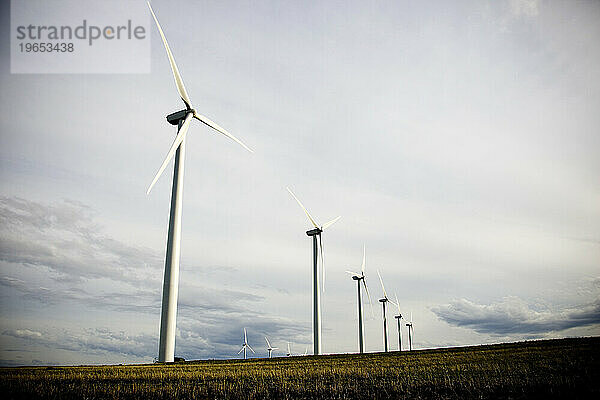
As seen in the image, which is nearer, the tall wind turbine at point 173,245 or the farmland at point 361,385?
the farmland at point 361,385

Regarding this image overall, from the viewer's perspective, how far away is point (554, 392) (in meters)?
21.1

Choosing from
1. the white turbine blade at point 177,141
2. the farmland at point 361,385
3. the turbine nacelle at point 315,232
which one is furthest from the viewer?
the turbine nacelle at point 315,232

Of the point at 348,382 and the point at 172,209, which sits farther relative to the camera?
the point at 172,209

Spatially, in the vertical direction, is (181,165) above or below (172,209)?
above

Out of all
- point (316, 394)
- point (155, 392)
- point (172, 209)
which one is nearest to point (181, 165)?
point (172, 209)

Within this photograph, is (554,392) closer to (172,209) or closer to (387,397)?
(387,397)

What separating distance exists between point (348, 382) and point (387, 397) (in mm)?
6241

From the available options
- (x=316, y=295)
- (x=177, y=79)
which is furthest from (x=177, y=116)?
(x=316, y=295)

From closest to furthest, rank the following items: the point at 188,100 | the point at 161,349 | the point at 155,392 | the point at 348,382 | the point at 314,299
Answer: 1. the point at 155,392
2. the point at 348,382
3. the point at 161,349
4. the point at 188,100
5. the point at 314,299

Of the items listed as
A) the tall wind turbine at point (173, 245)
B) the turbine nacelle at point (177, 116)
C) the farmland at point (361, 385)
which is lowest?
the farmland at point (361, 385)

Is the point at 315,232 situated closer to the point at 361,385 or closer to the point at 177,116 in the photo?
the point at 177,116

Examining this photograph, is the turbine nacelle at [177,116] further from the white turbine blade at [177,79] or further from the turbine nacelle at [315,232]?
the turbine nacelle at [315,232]

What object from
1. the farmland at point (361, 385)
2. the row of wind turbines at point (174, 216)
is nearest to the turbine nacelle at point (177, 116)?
the row of wind turbines at point (174, 216)

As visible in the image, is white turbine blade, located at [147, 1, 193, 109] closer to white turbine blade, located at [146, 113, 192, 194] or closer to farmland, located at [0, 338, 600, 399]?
white turbine blade, located at [146, 113, 192, 194]
